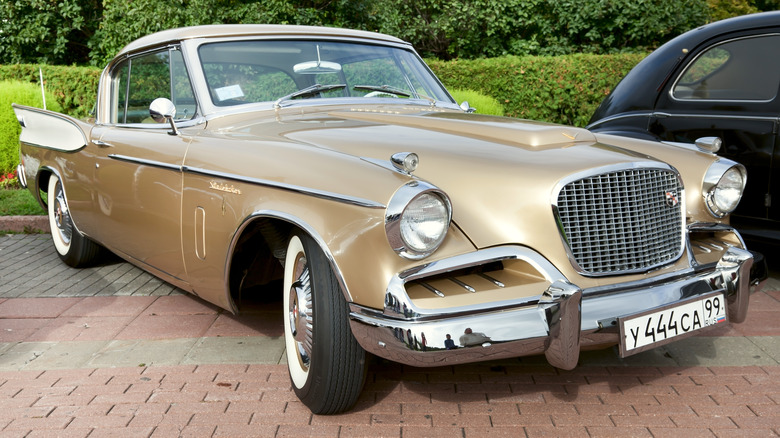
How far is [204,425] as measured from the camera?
2.92m

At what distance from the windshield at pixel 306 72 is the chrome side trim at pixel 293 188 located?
1.87 feet

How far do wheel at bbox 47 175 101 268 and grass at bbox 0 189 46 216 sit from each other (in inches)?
63.4

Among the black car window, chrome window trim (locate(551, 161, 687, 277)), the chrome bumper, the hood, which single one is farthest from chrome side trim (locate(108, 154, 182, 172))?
the black car window

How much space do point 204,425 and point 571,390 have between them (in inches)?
61.0

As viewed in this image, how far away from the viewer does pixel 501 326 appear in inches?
98.1

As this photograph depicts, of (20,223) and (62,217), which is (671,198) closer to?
(62,217)

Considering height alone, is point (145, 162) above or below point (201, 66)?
below

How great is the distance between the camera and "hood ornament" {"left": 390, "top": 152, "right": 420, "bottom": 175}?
2.66 m

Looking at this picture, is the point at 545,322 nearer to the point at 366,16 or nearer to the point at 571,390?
the point at 571,390

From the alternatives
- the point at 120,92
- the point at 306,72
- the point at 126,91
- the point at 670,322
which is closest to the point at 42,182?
the point at 120,92

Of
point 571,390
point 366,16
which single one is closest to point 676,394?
point 571,390

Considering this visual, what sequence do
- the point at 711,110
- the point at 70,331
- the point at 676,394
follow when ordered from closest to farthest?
the point at 676,394, the point at 70,331, the point at 711,110

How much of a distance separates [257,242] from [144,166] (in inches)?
34.4

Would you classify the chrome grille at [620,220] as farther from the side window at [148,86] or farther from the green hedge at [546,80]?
the green hedge at [546,80]
